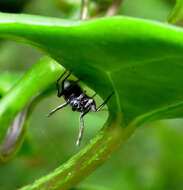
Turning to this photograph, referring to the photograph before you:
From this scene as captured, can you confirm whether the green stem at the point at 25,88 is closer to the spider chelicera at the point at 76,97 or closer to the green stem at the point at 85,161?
the spider chelicera at the point at 76,97

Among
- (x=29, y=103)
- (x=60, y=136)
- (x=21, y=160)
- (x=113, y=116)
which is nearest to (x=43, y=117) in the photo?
(x=60, y=136)

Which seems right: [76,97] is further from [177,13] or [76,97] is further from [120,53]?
[120,53]

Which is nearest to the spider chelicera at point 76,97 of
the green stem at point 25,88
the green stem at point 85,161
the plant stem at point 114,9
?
the green stem at point 25,88

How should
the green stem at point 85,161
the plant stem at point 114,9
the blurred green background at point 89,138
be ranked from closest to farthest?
1. the green stem at point 85,161
2. the plant stem at point 114,9
3. the blurred green background at point 89,138

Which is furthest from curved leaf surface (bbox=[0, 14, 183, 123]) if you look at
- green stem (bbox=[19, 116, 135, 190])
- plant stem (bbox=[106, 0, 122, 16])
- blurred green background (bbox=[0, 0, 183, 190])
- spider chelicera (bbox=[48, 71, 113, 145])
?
blurred green background (bbox=[0, 0, 183, 190])

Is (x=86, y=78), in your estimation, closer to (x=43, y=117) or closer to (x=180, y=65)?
(x=180, y=65)

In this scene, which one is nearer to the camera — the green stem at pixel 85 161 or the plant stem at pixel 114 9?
the green stem at pixel 85 161

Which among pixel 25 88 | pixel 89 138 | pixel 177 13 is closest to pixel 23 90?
pixel 25 88
